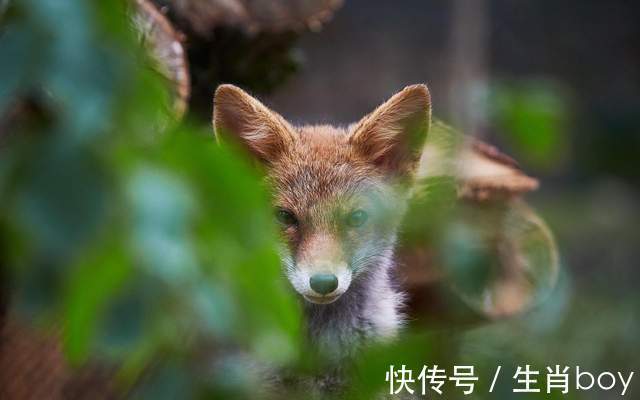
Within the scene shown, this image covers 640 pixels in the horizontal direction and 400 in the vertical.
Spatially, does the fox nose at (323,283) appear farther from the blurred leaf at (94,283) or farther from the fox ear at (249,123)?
the blurred leaf at (94,283)

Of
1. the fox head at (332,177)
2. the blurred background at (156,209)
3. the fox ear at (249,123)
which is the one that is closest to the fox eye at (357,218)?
the fox head at (332,177)

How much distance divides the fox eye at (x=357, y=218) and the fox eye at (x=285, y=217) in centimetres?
12

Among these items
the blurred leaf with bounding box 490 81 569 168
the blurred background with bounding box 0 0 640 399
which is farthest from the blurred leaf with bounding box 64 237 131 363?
the blurred leaf with bounding box 490 81 569 168

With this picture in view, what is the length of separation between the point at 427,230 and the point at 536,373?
0.26m

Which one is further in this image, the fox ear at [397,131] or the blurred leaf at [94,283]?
the fox ear at [397,131]

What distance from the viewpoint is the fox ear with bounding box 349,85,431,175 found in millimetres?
2299

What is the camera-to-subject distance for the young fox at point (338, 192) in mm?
2299

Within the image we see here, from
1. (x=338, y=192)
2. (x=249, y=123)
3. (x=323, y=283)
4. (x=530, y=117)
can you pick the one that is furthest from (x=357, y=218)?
(x=530, y=117)

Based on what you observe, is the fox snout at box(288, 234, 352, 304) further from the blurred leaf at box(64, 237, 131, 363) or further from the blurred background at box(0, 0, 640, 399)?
the blurred leaf at box(64, 237, 131, 363)

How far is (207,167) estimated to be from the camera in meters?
1.11

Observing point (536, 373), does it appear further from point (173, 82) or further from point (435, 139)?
point (173, 82)

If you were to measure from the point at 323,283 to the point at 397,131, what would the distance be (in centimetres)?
39

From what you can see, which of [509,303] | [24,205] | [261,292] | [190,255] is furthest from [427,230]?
[509,303]

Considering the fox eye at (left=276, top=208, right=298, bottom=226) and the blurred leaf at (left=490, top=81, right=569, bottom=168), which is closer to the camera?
the blurred leaf at (left=490, top=81, right=569, bottom=168)
